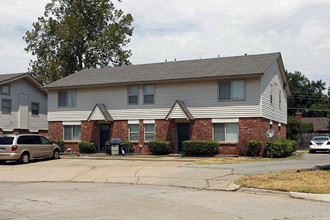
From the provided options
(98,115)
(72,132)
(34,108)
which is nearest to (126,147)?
(98,115)

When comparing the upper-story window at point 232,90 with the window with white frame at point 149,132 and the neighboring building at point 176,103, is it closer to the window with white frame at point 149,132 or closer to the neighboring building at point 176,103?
the neighboring building at point 176,103

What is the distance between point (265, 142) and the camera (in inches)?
1082

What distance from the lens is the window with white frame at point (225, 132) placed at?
2689cm

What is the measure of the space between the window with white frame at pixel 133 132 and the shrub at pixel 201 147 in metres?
4.61

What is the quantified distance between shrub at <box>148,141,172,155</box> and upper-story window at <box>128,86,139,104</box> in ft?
11.9

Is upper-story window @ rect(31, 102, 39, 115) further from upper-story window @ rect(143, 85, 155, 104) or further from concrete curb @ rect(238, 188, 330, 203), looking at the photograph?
concrete curb @ rect(238, 188, 330, 203)

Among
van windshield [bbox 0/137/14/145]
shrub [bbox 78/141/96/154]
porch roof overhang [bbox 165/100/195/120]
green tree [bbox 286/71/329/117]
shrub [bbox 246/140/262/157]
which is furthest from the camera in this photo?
green tree [bbox 286/71/329/117]

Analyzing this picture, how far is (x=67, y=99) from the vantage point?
32.7 m

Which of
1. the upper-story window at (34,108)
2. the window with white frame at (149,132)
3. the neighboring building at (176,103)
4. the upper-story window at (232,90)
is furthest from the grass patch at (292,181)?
the upper-story window at (34,108)

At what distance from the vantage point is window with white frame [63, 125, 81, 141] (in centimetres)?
3209

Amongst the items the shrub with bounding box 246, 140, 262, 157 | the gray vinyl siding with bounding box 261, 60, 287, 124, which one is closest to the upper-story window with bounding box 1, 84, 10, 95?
the shrub with bounding box 246, 140, 262, 157

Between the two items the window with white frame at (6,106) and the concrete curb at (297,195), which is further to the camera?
Answer: the window with white frame at (6,106)

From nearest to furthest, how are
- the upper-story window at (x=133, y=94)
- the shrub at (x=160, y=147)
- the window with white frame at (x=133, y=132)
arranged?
the shrub at (x=160, y=147) < the window with white frame at (x=133, y=132) < the upper-story window at (x=133, y=94)

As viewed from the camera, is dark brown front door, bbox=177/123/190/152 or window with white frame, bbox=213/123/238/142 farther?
dark brown front door, bbox=177/123/190/152
